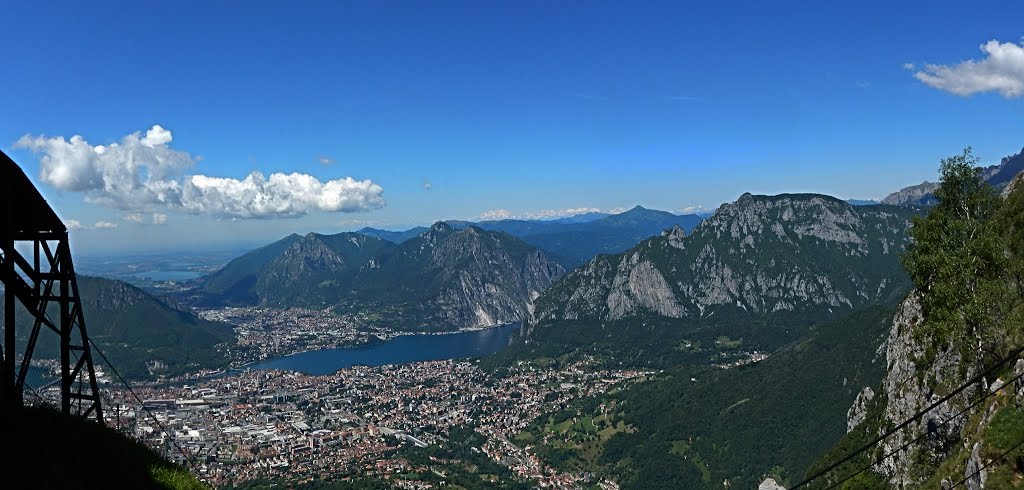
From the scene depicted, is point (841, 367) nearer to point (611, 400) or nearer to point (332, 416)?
point (611, 400)

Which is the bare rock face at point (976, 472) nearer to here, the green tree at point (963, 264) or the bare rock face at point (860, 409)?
the green tree at point (963, 264)

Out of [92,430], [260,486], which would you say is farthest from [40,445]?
[260,486]

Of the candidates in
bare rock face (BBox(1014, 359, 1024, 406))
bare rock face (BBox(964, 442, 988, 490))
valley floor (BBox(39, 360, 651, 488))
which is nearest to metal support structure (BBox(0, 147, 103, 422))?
bare rock face (BBox(964, 442, 988, 490))

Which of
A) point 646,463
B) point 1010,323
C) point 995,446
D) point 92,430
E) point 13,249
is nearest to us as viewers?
point 92,430

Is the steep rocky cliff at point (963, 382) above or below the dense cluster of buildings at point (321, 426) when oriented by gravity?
above

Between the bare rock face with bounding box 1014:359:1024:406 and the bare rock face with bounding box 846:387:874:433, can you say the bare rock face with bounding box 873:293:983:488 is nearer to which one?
the bare rock face with bounding box 1014:359:1024:406

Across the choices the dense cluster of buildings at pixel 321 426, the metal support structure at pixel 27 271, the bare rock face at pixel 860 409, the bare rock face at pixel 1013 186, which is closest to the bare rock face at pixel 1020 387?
the metal support structure at pixel 27 271
